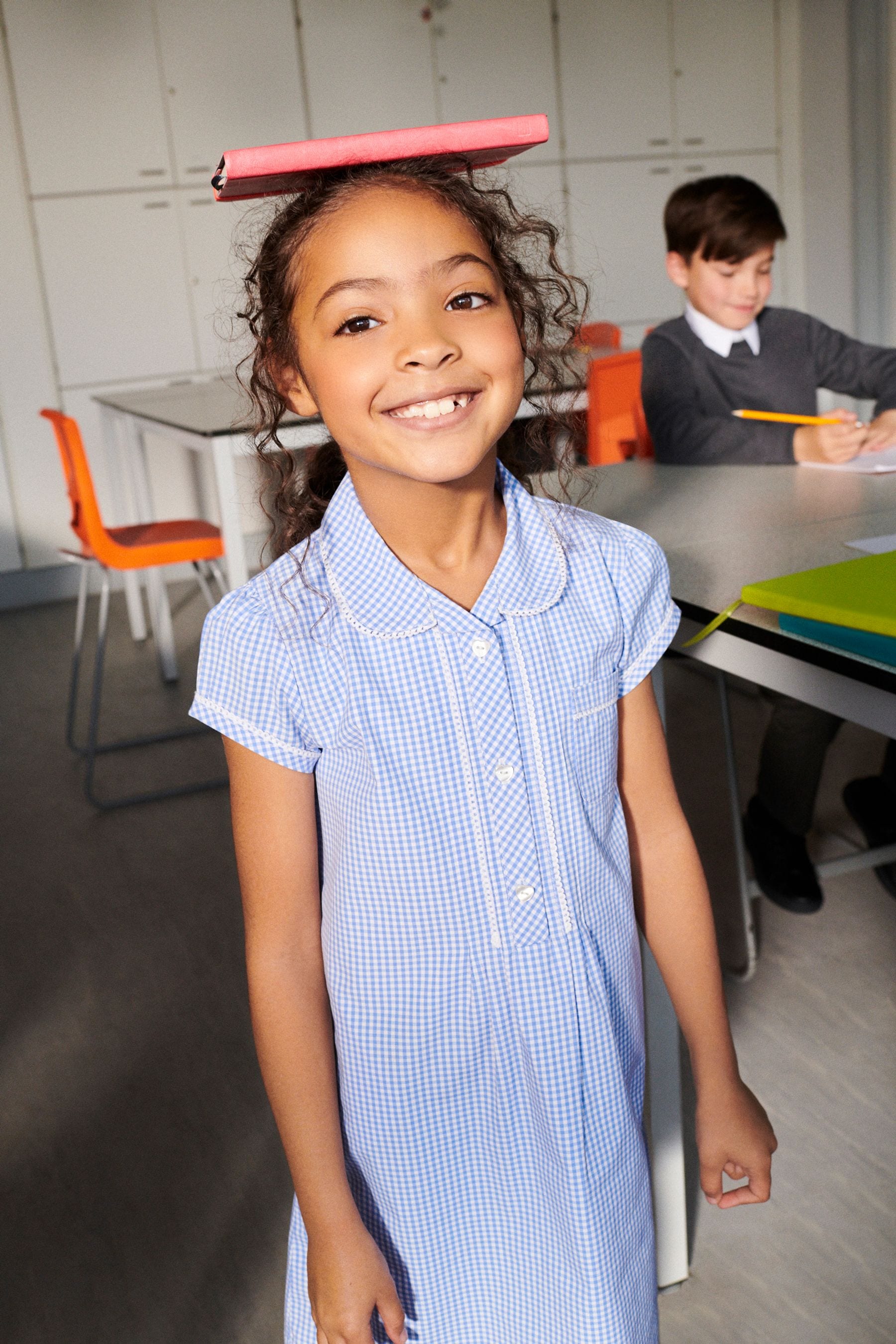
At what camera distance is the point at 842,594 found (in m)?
0.90

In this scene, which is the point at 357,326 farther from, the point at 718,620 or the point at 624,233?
the point at 624,233

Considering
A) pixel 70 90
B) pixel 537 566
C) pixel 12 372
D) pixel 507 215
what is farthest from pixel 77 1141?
pixel 70 90

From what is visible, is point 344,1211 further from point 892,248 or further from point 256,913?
point 892,248

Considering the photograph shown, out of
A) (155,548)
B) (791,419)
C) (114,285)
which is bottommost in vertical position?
(155,548)

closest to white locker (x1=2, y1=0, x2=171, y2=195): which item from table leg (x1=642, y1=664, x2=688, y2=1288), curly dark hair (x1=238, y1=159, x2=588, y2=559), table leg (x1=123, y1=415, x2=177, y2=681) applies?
table leg (x1=123, y1=415, x2=177, y2=681)

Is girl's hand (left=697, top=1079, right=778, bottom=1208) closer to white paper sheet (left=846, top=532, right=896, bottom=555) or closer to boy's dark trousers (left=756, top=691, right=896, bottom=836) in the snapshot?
white paper sheet (left=846, top=532, right=896, bottom=555)

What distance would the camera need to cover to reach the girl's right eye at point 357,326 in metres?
0.73

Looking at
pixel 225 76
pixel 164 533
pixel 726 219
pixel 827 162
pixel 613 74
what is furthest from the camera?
pixel 827 162

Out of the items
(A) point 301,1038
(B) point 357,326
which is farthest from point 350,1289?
(B) point 357,326

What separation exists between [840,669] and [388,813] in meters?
0.36

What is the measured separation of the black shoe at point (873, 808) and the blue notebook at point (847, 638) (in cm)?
120

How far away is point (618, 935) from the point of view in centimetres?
81

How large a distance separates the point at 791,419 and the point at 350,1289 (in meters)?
1.28

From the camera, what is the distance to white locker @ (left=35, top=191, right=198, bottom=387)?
4.47 meters
